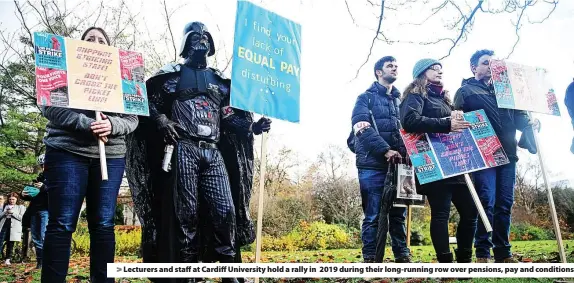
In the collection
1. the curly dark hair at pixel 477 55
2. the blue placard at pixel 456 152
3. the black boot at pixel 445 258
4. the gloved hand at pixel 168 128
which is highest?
the curly dark hair at pixel 477 55

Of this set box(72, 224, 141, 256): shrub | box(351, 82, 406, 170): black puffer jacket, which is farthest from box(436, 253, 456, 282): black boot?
box(72, 224, 141, 256): shrub

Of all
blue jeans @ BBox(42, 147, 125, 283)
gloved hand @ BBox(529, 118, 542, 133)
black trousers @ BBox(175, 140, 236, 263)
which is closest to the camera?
blue jeans @ BBox(42, 147, 125, 283)

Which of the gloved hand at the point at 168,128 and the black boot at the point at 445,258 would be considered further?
the black boot at the point at 445,258

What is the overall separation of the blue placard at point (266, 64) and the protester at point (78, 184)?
95cm

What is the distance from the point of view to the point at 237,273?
12.9ft

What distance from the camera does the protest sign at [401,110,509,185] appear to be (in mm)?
4500

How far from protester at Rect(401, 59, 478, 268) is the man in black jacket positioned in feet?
0.48

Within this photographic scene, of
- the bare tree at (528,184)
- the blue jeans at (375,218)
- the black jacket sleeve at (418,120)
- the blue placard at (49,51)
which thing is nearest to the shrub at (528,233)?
the bare tree at (528,184)

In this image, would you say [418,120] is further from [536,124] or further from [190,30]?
[190,30]

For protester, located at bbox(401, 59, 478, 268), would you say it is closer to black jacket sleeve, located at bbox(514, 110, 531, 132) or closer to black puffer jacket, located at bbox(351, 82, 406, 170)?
black puffer jacket, located at bbox(351, 82, 406, 170)

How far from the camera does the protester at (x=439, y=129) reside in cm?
440

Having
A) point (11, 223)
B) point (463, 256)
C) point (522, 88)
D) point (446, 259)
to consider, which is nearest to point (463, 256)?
point (463, 256)
